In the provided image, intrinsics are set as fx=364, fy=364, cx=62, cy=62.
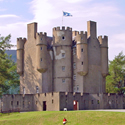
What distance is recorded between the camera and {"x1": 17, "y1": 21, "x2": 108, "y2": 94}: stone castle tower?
73.9 m

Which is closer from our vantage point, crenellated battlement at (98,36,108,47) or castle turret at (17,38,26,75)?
crenellated battlement at (98,36,108,47)

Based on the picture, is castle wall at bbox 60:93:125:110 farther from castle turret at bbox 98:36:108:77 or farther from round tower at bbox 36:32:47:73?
round tower at bbox 36:32:47:73

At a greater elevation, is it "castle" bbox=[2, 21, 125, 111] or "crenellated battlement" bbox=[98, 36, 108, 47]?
"crenellated battlement" bbox=[98, 36, 108, 47]

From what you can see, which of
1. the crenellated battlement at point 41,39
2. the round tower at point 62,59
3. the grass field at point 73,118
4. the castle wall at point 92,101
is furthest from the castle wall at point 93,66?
the grass field at point 73,118

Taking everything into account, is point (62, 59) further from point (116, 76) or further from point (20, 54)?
point (116, 76)

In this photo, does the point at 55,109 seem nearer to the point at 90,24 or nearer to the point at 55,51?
the point at 55,51

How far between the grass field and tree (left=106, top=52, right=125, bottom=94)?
108 feet

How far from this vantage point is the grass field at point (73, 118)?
2039 inches

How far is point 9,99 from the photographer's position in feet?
236

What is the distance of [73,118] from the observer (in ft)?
179

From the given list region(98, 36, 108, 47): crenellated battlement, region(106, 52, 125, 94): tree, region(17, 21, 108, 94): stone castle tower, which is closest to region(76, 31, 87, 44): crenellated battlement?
region(17, 21, 108, 94): stone castle tower

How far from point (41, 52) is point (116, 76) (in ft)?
75.3

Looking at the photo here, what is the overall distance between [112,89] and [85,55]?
721 inches

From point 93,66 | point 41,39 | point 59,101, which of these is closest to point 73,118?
point 59,101
